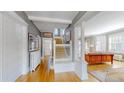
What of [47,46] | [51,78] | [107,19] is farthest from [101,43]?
[51,78]

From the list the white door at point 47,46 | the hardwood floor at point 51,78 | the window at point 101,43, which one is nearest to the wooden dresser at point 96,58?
the hardwood floor at point 51,78

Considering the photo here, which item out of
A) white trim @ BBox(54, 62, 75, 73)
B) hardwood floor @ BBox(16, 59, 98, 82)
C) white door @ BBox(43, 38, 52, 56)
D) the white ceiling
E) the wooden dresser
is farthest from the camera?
white door @ BBox(43, 38, 52, 56)

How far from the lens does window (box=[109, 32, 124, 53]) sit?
746 centimetres

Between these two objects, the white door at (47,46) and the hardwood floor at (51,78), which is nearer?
the hardwood floor at (51,78)

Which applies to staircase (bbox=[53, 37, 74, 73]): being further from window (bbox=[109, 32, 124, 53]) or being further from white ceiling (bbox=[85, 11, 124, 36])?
window (bbox=[109, 32, 124, 53])

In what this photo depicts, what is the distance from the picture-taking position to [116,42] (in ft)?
26.1

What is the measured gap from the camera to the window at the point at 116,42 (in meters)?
7.46

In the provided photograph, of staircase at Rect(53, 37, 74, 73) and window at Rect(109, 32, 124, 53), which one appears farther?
window at Rect(109, 32, 124, 53)

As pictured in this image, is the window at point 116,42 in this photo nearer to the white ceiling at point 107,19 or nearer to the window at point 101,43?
the window at point 101,43

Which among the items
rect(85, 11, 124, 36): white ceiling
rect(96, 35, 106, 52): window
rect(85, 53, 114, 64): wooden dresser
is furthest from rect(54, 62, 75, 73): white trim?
rect(96, 35, 106, 52): window

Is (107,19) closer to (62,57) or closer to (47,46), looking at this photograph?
(62,57)
